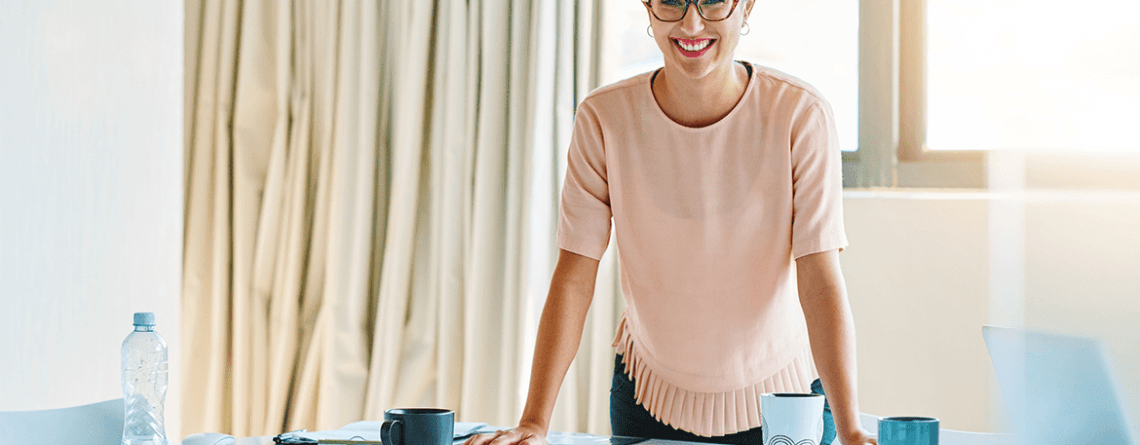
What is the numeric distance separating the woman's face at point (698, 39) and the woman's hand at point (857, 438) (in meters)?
0.56

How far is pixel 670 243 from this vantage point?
4.83ft

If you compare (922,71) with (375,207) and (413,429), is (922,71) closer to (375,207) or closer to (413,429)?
(375,207)

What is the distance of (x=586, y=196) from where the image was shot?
4.92 ft

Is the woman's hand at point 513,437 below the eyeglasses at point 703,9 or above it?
below

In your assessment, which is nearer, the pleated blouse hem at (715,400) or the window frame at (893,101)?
the pleated blouse hem at (715,400)

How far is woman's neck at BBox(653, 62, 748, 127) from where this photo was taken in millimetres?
1427

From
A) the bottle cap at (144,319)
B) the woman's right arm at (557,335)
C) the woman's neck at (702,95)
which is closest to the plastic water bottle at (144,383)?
the bottle cap at (144,319)

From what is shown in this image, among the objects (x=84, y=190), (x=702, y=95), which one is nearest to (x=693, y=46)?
(x=702, y=95)

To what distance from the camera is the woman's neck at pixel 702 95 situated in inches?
56.2

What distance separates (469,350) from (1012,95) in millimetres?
1575

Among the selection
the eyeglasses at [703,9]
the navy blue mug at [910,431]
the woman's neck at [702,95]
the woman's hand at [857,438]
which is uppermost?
the eyeglasses at [703,9]

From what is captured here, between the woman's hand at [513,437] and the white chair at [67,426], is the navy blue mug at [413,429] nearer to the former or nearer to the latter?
the woman's hand at [513,437]

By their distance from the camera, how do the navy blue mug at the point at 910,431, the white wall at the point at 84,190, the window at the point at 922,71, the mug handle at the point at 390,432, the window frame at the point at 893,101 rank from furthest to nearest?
the window frame at the point at 893,101 → the window at the point at 922,71 → the white wall at the point at 84,190 → the mug handle at the point at 390,432 → the navy blue mug at the point at 910,431

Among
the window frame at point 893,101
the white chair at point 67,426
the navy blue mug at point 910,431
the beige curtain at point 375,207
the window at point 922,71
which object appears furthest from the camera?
the beige curtain at point 375,207
